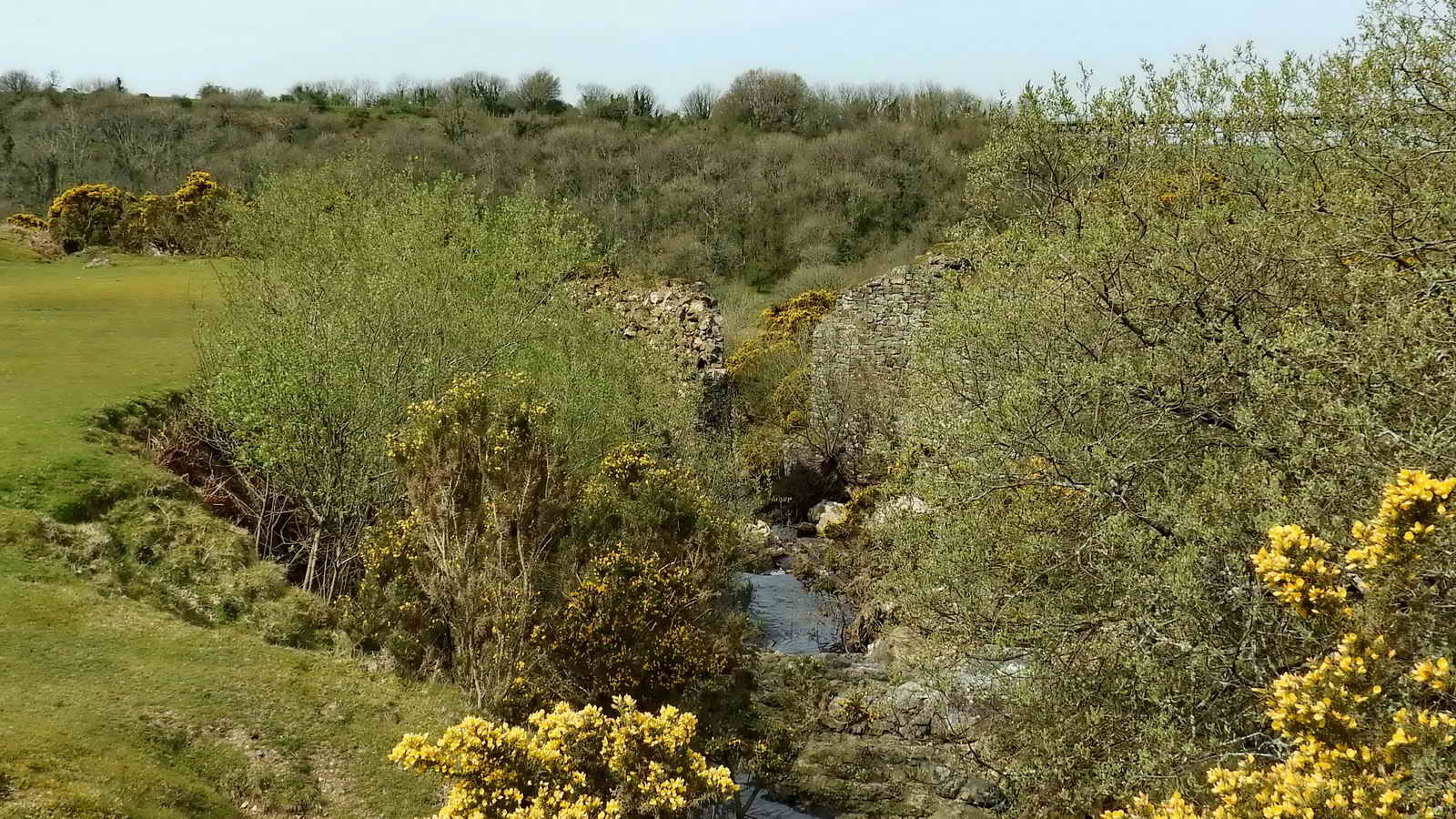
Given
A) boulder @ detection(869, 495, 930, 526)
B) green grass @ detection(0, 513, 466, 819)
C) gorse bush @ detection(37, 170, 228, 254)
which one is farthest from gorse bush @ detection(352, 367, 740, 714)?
gorse bush @ detection(37, 170, 228, 254)

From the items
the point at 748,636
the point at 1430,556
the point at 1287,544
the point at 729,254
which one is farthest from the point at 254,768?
the point at 729,254

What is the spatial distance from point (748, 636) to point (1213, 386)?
13.6m

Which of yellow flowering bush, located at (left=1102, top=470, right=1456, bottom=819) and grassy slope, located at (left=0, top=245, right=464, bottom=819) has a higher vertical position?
yellow flowering bush, located at (left=1102, top=470, right=1456, bottom=819)

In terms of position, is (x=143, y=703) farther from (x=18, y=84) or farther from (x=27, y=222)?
(x=18, y=84)

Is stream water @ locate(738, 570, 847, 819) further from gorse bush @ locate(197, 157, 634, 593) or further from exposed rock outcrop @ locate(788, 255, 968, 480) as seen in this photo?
exposed rock outcrop @ locate(788, 255, 968, 480)

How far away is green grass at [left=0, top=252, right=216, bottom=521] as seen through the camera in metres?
16.2

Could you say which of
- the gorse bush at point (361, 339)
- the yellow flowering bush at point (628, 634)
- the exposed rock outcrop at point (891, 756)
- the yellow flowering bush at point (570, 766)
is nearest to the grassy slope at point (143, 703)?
the yellow flowering bush at point (628, 634)

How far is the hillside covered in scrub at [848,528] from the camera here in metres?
7.43

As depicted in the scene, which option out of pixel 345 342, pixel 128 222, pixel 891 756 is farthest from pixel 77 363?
Answer: pixel 128 222

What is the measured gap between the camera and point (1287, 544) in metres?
5.43

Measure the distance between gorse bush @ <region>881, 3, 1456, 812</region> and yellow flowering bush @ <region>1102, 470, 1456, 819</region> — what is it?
0.37 metres

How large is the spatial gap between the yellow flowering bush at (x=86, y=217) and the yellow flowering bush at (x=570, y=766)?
5362 centimetres

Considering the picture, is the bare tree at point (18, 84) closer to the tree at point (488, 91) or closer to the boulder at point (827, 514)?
the tree at point (488, 91)

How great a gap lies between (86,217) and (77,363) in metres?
33.8
